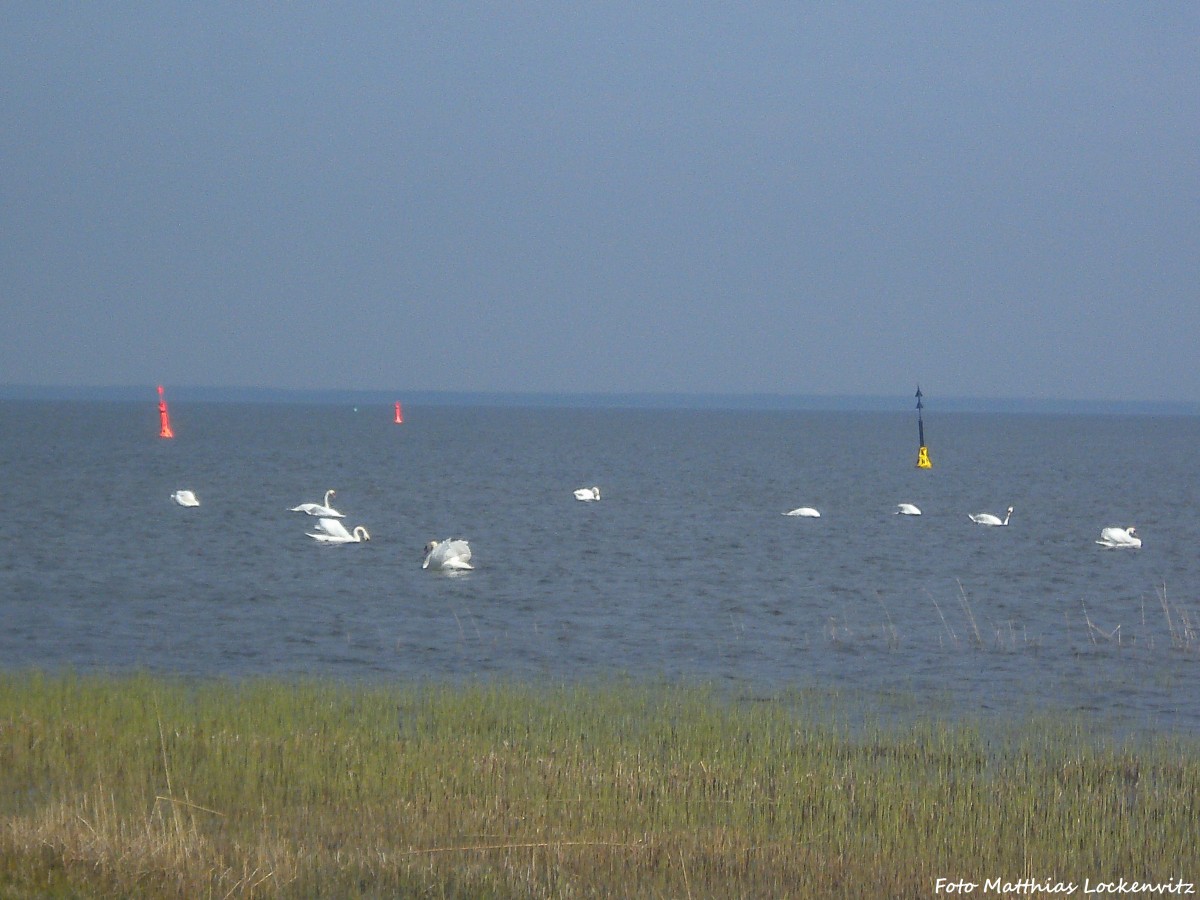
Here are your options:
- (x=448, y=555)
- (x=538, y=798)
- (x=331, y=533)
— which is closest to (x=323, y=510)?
(x=331, y=533)

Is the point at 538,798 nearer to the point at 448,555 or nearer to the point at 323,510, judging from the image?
the point at 448,555

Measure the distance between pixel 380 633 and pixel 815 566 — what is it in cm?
1245

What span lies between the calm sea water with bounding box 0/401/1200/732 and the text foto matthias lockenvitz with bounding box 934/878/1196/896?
6.02 m

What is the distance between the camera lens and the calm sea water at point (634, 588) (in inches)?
711

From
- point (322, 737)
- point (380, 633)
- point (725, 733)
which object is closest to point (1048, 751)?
point (725, 733)

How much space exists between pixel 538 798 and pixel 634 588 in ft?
52.3

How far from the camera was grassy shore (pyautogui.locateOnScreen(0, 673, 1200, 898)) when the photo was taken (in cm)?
854

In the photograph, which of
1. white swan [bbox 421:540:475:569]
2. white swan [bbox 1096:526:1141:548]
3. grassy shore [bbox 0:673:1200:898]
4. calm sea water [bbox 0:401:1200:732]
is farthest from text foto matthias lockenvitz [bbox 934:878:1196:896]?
white swan [bbox 1096:526:1141:548]

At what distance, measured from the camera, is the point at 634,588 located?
26641mm

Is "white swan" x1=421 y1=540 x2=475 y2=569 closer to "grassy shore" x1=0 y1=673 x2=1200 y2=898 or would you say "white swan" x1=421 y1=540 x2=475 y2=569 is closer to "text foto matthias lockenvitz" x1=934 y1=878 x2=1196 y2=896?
"grassy shore" x1=0 y1=673 x2=1200 y2=898

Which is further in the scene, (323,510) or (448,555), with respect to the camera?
(323,510)

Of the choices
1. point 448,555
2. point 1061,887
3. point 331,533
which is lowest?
point 331,533

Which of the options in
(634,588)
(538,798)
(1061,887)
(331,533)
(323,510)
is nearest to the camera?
(1061,887)

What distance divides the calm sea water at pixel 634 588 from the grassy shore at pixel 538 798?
2.81 m
